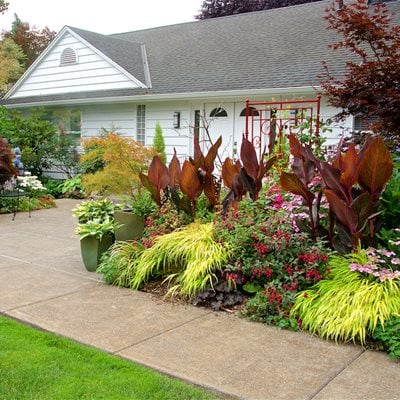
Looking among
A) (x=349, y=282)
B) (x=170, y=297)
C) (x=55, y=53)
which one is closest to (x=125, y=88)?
(x=55, y=53)

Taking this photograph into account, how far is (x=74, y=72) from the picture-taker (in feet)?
50.9

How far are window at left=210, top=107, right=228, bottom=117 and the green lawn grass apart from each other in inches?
375

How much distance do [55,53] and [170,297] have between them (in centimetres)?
1330

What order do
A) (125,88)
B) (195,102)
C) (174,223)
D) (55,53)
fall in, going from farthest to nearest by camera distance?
(55,53), (125,88), (195,102), (174,223)

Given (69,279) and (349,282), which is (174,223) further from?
(349,282)

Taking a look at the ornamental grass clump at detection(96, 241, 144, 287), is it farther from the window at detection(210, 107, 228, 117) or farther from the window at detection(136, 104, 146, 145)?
the window at detection(136, 104, 146, 145)

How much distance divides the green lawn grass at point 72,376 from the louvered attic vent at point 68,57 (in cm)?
1314

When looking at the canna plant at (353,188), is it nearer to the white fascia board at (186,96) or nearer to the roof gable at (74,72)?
the white fascia board at (186,96)

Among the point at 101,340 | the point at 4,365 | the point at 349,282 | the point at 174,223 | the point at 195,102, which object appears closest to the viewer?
the point at 4,365

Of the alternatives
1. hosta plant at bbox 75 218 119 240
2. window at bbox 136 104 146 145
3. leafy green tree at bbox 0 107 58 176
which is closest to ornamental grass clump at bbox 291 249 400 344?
hosta plant at bbox 75 218 119 240

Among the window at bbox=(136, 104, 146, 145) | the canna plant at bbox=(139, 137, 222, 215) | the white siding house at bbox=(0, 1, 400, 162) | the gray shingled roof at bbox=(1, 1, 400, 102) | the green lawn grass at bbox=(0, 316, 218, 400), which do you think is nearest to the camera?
the green lawn grass at bbox=(0, 316, 218, 400)

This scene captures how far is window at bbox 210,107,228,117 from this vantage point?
12594 mm

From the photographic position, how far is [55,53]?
52.9 feet

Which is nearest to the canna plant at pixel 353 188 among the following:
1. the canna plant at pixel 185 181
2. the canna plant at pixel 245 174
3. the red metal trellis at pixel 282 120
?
the canna plant at pixel 245 174
